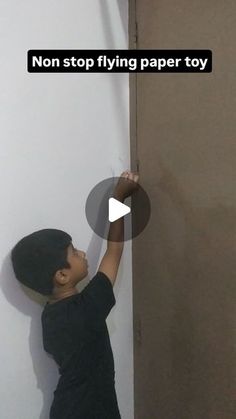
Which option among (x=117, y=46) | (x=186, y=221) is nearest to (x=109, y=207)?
(x=186, y=221)

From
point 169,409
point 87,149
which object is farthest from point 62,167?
point 169,409

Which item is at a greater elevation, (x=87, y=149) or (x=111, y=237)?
(x=87, y=149)

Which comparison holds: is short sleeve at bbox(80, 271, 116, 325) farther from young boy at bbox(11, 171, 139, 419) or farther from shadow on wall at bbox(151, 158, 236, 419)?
shadow on wall at bbox(151, 158, 236, 419)

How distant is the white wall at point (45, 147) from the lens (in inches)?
39.1

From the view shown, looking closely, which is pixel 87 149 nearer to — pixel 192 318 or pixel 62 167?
pixel 62 167

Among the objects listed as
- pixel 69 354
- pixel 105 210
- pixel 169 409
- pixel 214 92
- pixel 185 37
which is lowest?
pixel 169 409

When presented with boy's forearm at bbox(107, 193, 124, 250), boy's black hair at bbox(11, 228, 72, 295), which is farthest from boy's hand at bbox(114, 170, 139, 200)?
boy's black hair at bbox(11, 228, 72, 295)

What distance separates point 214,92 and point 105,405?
0.80 m

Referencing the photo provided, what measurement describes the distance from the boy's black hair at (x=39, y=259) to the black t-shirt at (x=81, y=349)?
0.07 m

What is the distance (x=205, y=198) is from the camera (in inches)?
37.4

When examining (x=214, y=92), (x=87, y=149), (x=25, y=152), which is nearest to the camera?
(x=214, y=92)

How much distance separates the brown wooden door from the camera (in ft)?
2.94

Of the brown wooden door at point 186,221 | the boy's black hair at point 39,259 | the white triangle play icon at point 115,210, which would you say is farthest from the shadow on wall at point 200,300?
the boy's black hair at point 39,259

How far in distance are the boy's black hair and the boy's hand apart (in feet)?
0.81
